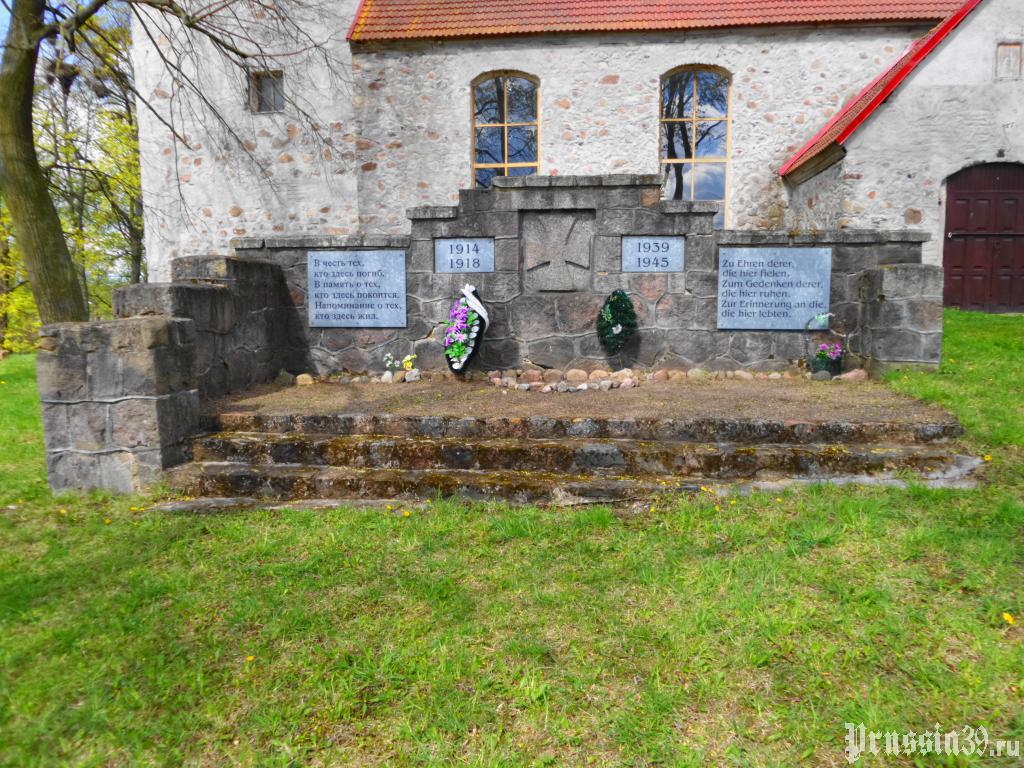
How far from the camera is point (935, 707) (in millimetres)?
2049

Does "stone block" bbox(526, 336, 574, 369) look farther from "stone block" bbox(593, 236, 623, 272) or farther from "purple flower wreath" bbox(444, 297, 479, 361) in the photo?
"stone block" bbox(593, 236, 623, 272)

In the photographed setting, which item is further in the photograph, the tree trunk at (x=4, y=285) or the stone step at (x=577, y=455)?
the tree trunk at (x=4, y=285)

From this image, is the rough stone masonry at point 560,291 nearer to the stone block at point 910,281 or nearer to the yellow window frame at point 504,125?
the stone block at point 910,281

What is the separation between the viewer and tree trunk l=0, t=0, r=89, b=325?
7.41 meters

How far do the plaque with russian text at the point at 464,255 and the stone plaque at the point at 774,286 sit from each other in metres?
2.40

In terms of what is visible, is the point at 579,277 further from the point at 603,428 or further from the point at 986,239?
the point at 986,239

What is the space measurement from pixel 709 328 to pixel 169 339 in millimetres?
4963

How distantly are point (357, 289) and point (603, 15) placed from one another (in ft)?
25.7

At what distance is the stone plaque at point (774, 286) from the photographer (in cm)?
643

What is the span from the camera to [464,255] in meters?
6.72

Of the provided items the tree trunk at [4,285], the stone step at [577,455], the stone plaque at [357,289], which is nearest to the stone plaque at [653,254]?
the stone plaque at [357,289]

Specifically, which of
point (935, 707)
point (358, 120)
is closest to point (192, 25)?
point (358, 120)

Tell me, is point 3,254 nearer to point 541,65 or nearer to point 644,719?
point 541,65

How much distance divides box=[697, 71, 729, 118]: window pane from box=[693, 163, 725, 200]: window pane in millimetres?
928
